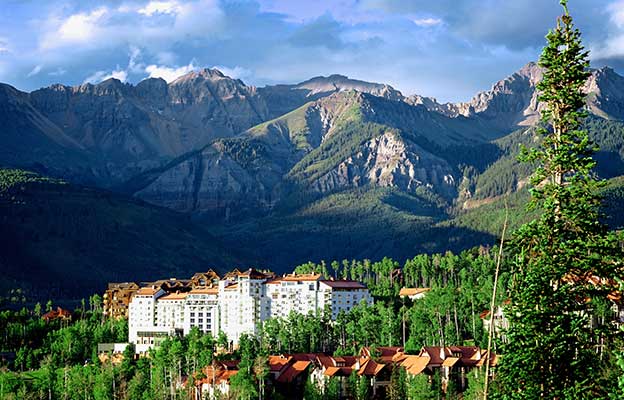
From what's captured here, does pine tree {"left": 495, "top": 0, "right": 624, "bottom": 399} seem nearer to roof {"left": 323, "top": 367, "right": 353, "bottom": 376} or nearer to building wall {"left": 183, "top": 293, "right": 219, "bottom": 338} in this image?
roof {"left": 323, "top": 367, "right": 353, "bottom": 376}

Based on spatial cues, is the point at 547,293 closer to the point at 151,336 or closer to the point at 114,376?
the point at 114,376

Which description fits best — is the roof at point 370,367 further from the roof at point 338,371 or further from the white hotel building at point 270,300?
the white hotel building at point 270,300

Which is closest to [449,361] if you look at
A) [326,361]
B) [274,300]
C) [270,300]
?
[326,361]

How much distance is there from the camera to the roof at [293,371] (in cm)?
13800

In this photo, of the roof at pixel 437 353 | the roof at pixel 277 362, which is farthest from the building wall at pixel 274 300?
the roof at pixel 437 353

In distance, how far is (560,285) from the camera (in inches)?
1577

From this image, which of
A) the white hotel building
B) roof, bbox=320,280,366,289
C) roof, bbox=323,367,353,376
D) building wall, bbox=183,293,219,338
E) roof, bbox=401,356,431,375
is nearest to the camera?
roof, bbox=401,356,431,375

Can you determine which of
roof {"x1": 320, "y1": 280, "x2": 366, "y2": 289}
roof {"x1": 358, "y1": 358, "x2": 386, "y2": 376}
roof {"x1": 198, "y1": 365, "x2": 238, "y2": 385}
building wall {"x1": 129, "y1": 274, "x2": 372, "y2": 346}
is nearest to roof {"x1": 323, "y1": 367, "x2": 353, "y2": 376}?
roof {"x1": 358, "y1": 358, "x2": 386, "y2": 376}

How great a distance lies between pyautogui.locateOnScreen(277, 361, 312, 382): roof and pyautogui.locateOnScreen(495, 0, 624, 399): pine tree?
99119 mm

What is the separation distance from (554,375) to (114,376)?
4678 inches

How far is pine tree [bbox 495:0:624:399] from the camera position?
39.2m

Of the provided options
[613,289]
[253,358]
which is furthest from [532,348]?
[253,358]

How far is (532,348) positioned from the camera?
3928 cm

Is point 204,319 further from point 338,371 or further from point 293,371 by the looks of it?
point 338,371
